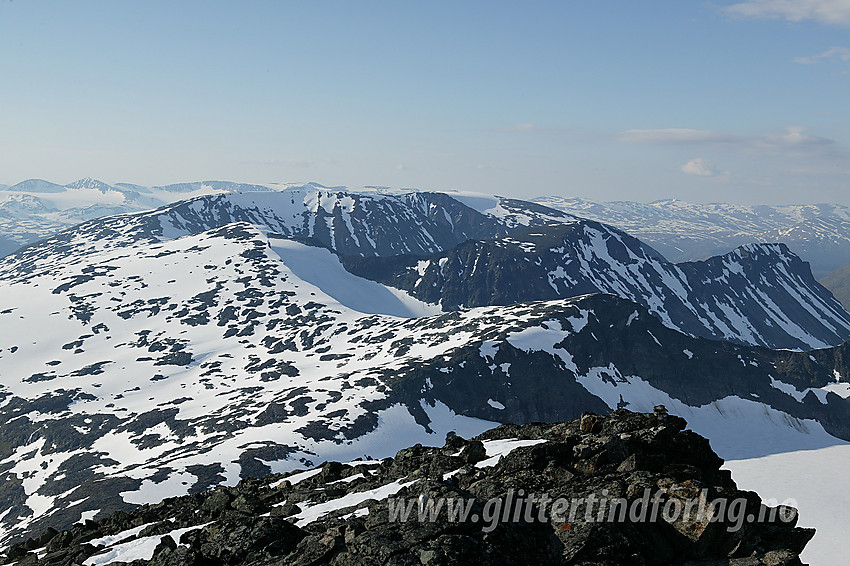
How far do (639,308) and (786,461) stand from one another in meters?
79.8

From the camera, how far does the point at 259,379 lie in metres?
159

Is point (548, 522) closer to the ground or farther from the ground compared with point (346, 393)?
farther from the ground

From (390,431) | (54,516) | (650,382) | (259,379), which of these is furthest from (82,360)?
(650,382)

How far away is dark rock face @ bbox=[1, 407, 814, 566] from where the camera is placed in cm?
1948

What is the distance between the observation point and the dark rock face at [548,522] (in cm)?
1948

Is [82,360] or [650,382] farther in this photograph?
[82,360]

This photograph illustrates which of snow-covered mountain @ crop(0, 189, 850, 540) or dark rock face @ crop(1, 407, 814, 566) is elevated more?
dark rock face @ crop(1, 407, 814, 566)

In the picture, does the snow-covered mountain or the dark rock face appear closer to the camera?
the dark rock face

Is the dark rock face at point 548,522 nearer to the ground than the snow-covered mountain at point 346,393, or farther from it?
farther from it

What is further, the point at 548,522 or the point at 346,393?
the point at 346,393

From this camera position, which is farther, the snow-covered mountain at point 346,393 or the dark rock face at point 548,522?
the snow-covered mountain at point 346,393

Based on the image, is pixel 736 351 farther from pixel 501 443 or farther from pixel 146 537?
pixel 146 537

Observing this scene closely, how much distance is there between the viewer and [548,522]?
825 inches

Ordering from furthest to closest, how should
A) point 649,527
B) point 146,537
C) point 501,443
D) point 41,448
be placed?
point 41,448
point 501,443
point 146,537
point 649,527
